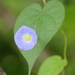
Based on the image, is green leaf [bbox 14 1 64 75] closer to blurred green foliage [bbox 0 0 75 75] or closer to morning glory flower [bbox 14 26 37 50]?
morning glory flower [bbox 14 26 37 50]

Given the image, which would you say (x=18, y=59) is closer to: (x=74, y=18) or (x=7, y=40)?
(x=7, y=40)

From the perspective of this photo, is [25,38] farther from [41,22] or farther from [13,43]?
[13,43]

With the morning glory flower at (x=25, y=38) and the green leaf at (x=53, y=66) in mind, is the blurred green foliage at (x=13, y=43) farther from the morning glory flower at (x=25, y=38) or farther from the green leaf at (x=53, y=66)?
the morning glory flower at (x=25, y=38)

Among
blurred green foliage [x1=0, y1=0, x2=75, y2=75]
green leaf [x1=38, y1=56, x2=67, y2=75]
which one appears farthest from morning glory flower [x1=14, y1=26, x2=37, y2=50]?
blurred green foliage [x1=0, y1=0, x2=75, y2=75]

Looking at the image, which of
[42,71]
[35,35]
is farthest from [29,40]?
[42,71]

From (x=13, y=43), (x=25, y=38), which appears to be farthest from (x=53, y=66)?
(x=13, y=43)

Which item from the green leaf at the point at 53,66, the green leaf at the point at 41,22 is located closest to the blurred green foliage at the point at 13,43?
the green leaf at the point at 53,66
